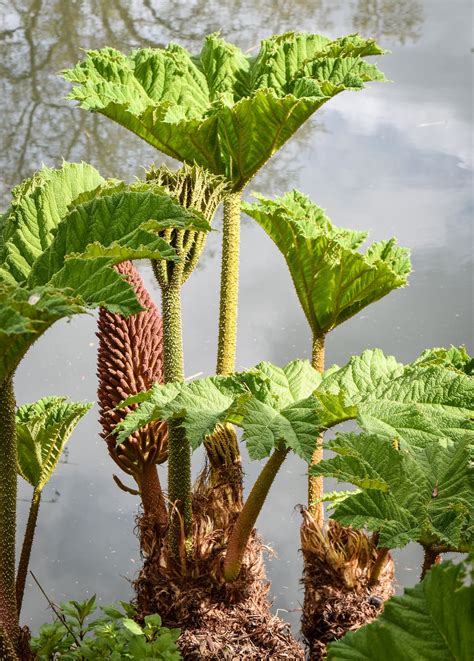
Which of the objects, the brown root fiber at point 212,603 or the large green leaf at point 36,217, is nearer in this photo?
the large green leaf at point 36,217

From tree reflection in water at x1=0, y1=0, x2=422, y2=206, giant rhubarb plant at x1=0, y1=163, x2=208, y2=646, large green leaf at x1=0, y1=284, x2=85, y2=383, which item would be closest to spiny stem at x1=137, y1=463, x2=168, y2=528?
giant rhubarb plant at x1=0, y1=163, x2=208, y2=646

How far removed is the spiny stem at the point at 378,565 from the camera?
114cm

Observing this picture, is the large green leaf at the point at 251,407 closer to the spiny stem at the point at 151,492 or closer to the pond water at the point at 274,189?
the spiny stem at the point at 151,492

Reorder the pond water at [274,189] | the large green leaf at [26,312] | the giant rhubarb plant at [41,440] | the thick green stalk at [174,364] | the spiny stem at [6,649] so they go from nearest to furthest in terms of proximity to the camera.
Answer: the large green leaf at [26,312], the spiny stem at [6,649], the thick green stalk at [174,364], the giant rhubarb plant at [41,440], the pond water at [274,189]

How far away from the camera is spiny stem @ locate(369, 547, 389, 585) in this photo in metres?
1.14

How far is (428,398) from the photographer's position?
3.25 ft

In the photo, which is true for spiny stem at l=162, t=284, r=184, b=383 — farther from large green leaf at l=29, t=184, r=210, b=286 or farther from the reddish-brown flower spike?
large green leaf at l=29, t=184, r=210, b=286

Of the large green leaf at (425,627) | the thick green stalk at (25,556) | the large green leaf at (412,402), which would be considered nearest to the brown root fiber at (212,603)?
the thick green stalk at (25,556)

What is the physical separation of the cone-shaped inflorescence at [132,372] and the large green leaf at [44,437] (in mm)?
59

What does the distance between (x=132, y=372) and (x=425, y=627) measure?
67 centimetres

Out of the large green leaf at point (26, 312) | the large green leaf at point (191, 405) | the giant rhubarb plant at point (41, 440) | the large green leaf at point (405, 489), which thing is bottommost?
the giant rhubarb plant at point (41, 440)

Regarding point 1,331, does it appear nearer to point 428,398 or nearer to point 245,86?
point 428,398

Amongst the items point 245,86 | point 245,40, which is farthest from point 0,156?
point 245,86

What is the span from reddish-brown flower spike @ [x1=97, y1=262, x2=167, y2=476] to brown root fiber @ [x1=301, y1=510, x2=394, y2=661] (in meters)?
0.22
